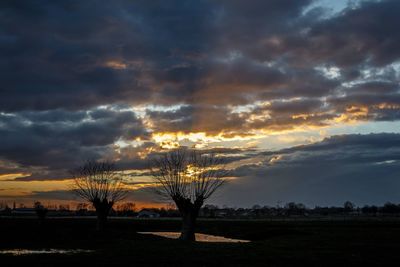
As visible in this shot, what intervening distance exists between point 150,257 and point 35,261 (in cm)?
658

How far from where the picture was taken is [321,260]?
2819 centimetres

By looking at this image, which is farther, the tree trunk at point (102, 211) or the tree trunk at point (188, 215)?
the tree trunk at point (102, 211)

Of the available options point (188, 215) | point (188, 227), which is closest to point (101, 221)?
point (188, 215)

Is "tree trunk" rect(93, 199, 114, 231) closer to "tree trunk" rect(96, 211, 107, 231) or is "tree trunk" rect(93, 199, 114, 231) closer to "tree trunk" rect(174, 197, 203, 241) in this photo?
"tree trunk" rect(96, 211, 107, 231)

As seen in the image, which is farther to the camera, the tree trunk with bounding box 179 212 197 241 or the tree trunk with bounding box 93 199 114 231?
the tree trunk with bounding box 93 199 114 231

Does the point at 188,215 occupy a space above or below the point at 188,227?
above

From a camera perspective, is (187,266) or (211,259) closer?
(187,266)

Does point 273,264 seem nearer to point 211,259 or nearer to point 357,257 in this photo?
point 211,259

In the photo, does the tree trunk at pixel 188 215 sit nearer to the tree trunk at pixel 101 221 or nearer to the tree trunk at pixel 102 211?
the tree trunk at pixel 101 221

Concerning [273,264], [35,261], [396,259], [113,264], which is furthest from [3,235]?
[396,259]

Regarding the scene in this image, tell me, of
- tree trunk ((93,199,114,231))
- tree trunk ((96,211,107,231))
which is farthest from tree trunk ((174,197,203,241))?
tree trunk ((93,199,114,231))

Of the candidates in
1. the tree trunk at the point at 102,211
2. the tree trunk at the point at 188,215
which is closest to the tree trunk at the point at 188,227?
the tree trunk at the point at 188,215

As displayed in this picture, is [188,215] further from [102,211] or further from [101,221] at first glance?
[102,211]

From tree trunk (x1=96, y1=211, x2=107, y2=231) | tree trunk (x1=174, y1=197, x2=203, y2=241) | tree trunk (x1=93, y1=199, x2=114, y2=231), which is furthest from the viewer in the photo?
tree trunk (x1=93, y1=199, x2=114, y2=231)
